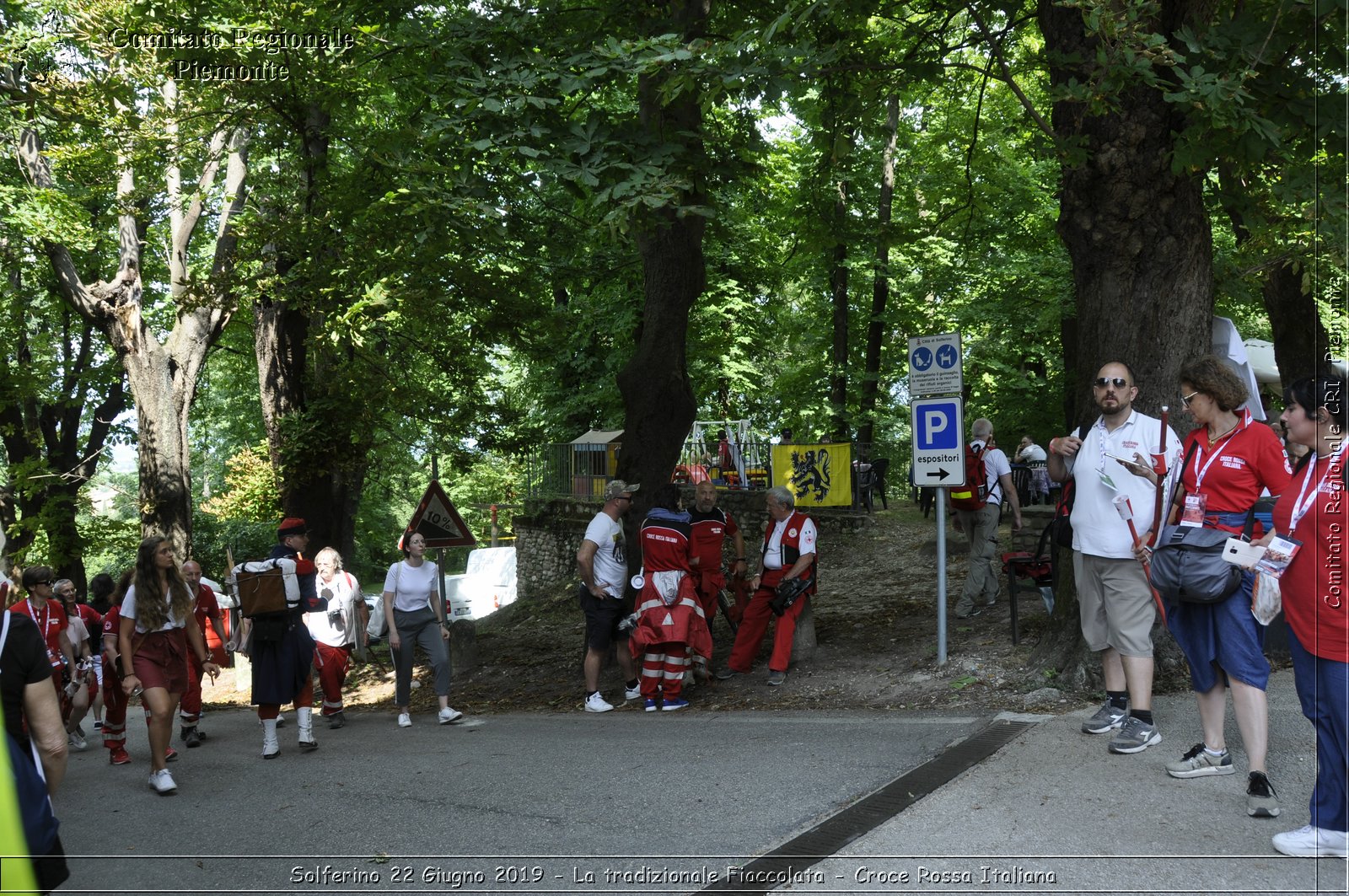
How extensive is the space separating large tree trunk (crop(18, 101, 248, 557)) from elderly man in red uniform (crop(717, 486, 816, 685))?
31.9 ft

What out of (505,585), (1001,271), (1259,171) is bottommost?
(505,585)

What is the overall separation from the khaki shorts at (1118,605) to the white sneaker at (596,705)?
544cm

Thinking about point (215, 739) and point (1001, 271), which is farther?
point (1001, 271)

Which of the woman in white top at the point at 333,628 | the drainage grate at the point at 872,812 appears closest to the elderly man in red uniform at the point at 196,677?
the woman in white top at the point at 333,628

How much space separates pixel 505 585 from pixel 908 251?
43.6ft

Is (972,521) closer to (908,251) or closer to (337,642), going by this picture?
(337,642)

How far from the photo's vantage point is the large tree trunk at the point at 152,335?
17.1 m

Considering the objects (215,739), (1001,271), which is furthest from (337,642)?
(1001,271)

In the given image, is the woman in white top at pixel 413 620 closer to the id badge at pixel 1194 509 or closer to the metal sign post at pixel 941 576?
the metal sign post at pixel 941 576

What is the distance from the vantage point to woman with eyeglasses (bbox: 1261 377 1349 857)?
14.1 ft

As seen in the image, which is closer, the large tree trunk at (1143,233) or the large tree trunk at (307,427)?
the large tree trunk at (1143,233)

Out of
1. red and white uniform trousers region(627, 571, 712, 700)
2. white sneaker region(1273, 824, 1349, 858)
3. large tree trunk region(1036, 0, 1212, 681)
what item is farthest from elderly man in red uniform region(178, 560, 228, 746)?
white sneaker region(1273, 824, 1349, 858)

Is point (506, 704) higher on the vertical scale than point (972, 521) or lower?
lower

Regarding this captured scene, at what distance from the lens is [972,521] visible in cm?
1266
